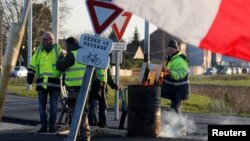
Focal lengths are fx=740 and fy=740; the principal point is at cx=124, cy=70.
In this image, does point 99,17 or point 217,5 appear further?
point 99,17

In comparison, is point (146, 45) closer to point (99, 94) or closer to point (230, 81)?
point (99, 94)

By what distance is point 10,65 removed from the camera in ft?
15.4

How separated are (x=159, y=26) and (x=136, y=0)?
213 millimetres

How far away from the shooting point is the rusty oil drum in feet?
44.8

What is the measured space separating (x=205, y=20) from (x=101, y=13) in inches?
94.5

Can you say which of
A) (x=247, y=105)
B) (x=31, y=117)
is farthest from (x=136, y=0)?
(x=247, y=105)

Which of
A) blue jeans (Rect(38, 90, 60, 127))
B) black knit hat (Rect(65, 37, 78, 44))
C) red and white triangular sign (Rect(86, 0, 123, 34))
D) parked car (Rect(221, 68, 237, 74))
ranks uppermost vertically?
parked car (Rect(221, 68, 237, 74))

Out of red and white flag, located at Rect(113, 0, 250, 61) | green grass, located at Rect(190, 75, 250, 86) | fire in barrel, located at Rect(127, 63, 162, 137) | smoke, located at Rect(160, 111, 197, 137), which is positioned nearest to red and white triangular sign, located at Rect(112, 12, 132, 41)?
fire in barrel, located at Rect(127, 63, 162, 137)

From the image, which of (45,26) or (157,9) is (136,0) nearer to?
(157,9)

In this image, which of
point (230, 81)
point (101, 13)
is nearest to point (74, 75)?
point (101, 13)

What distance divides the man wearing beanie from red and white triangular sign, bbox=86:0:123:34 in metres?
7.08

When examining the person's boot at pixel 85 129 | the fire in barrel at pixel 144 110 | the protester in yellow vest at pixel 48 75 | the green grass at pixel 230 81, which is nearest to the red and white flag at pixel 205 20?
the person's boot at pixel 85 129

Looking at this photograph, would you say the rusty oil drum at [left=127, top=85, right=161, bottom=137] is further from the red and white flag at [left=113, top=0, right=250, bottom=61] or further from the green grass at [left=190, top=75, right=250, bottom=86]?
the green grass at [left=190, top=75, right=250, bottom=86]

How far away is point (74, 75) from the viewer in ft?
42.4
